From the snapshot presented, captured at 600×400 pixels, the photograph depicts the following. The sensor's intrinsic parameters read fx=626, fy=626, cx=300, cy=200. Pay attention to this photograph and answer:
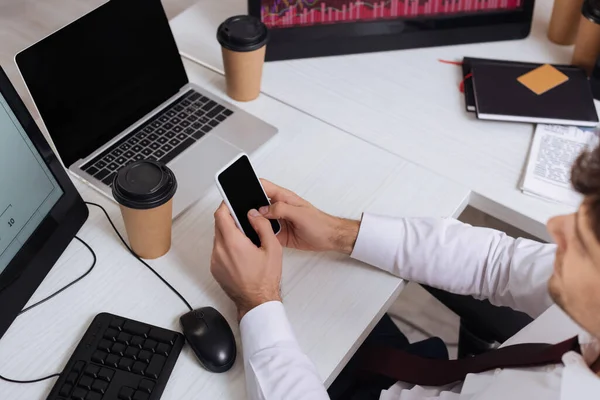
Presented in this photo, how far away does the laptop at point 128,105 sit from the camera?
3.29 feet

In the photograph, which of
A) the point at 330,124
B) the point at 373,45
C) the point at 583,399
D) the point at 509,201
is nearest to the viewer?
the point at 583,399

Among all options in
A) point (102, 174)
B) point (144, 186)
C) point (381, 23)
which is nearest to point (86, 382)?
point (144, 186)

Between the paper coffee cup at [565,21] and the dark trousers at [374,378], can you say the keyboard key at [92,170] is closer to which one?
the dark trousers at [374,378]

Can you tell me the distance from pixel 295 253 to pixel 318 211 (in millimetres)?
79

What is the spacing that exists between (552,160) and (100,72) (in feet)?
2.69

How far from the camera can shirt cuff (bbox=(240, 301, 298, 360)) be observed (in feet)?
2.79

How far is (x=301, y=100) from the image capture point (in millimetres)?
1267

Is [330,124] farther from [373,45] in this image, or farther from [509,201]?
[509,201]

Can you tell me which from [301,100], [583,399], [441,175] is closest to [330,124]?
[301,100]

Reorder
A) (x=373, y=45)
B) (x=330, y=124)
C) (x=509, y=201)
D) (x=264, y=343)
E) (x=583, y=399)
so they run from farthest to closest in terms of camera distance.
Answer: (x=373, y=45) → (x=330, y=124) → (x=509, y=201) → (x=264, y=343) → (x=583, y=399)

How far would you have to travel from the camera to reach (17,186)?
85 cm

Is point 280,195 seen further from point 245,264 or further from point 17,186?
→ point 17,186

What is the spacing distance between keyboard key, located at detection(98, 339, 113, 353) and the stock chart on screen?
→ 736mm

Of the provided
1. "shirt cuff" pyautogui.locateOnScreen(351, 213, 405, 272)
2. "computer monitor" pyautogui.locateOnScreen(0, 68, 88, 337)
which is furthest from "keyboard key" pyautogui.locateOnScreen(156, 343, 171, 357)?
"shirt cuff" pyautogui.locateOnScreen(351, 213, 405, 272)
